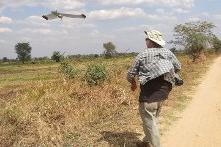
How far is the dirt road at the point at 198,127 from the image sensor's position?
7.85 m

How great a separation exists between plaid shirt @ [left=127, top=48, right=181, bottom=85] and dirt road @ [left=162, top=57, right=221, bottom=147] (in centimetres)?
150

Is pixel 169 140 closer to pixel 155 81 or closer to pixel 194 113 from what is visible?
pixel 155 81

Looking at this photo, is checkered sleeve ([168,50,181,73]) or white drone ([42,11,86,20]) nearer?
checkered sleeve ([168,50,181,73])

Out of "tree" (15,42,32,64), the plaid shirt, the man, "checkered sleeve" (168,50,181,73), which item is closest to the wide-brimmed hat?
the man

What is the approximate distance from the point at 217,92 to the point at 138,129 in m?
6.54

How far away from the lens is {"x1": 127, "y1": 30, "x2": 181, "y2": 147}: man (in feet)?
22.2

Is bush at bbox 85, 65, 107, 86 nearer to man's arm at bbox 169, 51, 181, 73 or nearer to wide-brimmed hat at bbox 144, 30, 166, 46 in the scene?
man's arm at bbox 169, 51, 181, 73

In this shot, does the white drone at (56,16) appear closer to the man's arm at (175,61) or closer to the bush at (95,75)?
the man's arm at (175,61)

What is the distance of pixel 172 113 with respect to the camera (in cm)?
1036

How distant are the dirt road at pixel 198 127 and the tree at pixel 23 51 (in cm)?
8395

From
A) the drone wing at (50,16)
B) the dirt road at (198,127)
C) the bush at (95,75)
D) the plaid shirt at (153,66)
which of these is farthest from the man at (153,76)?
the bush at (95,75)

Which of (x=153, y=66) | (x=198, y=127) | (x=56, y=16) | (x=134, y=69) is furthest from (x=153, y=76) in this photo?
(x=198, y=127)

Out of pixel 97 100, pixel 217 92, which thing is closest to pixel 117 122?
pixel 97 100

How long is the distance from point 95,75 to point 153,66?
22.4 feet
